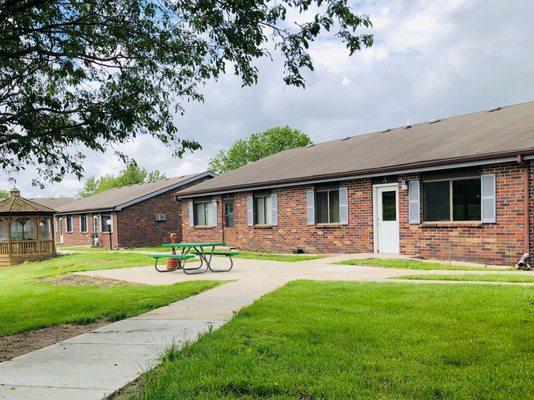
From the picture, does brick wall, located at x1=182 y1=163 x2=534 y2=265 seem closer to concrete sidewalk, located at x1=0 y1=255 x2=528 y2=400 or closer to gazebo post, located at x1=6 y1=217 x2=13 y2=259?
concrete sidewalk, located at x1=0 y1=255 x2=528 y2=400

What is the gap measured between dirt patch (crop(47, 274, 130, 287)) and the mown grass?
5829 mm

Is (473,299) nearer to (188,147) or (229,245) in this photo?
(188,147)

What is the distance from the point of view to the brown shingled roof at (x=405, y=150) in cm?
1403

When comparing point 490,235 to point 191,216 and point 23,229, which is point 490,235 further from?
point 23,229

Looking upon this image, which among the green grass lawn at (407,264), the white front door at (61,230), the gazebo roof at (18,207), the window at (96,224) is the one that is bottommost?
the white front door at (61,230)

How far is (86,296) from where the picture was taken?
9.76 metres

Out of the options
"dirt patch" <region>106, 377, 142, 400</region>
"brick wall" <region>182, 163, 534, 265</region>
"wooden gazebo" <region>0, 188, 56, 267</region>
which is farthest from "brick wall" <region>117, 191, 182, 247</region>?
"dirt patch" <region>106, 377, 142, 400</region>

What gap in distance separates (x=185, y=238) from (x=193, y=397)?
23.2 meters

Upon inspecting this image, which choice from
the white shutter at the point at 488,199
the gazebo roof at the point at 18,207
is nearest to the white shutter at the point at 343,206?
the white shutter at the point at 488,199

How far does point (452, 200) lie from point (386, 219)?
2.57m

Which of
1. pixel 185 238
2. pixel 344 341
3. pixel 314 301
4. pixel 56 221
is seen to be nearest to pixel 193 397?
pixel 344 341

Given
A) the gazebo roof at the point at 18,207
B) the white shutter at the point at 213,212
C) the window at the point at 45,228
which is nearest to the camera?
the white shutter at the point at 213,212

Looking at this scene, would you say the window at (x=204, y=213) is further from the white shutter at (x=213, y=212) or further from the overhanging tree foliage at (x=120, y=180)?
the overhanging tree foliage at (x=120, y=180)

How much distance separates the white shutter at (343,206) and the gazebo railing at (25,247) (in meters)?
17.6
